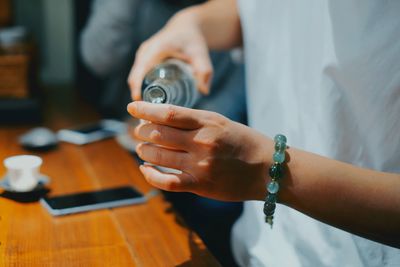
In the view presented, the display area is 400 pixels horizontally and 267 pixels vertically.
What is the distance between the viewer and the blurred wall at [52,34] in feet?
8.57

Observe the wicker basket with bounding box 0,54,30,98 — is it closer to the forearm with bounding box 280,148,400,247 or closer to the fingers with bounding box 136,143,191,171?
the fingers with bounding box 136,143,191,171

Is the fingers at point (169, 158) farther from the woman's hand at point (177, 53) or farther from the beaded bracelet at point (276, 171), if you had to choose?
the woman's hand at point (177, 53)

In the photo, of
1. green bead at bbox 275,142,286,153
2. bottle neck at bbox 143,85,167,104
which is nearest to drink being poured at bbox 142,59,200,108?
bottle neck at bbox 143,85,167,104

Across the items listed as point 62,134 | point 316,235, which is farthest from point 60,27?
point 316,235

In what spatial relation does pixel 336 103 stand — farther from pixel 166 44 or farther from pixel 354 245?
pixel 166 44

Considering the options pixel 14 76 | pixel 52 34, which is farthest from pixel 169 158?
pixel 52 34

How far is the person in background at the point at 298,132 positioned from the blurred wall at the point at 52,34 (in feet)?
5.00

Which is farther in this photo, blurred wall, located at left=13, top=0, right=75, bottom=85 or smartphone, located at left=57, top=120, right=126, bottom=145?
blurred wall, located at left=13, top=0, right=75, bottom=85

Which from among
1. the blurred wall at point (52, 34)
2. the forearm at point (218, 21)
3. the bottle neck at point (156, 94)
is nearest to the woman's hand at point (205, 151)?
the bottle neck at point (156, 94)

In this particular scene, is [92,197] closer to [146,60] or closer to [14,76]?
[146,60]

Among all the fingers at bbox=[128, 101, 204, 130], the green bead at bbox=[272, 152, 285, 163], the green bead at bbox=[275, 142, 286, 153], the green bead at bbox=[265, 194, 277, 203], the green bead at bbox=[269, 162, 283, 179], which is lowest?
the green bead at bbox=[265, 194, 277, 203]

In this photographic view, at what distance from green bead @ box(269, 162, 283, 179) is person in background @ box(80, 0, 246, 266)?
88cm

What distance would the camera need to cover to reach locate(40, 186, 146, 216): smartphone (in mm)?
1161

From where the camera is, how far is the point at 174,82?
1.07m
